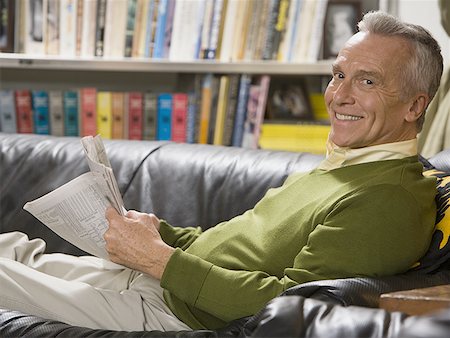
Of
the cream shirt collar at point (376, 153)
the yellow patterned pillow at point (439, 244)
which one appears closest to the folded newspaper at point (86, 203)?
the cream shirt collar at point (376, 153)

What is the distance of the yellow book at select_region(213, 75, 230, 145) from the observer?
325 cm

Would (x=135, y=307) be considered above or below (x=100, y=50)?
below

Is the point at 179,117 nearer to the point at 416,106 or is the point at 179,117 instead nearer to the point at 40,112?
the point at 40,112

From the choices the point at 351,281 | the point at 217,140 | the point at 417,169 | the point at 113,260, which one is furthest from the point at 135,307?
the point at 217,140

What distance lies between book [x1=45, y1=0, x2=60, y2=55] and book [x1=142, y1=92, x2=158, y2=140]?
38 centimetres

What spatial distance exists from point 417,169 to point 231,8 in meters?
1.54

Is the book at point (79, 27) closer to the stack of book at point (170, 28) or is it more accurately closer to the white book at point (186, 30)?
the stack of book at point (170, 28)

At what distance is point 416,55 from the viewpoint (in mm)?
1877

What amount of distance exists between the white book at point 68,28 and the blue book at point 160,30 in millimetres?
300

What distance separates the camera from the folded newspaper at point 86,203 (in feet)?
5.97

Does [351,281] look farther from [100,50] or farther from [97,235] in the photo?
[100,50]

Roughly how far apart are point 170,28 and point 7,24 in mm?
593

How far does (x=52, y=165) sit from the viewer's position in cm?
263

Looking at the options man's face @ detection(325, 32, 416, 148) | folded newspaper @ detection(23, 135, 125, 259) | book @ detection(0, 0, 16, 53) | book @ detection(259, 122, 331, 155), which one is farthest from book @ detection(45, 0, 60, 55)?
man's face @ detection(325, 32, 416, 148)
